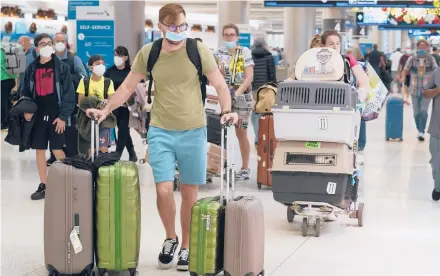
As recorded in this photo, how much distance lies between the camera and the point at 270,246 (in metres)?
6.50

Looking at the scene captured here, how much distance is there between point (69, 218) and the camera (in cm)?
507

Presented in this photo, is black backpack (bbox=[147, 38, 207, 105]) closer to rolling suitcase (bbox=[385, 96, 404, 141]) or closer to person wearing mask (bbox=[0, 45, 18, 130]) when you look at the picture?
rolling suitcase (bbox=[385, 96, 404, 141])

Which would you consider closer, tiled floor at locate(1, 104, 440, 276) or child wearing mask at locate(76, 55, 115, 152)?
tiled floor at locate(1, 104, 440, 276)

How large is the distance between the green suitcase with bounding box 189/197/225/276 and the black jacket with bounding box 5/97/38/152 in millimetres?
3322

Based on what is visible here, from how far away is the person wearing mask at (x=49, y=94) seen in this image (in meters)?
7.95

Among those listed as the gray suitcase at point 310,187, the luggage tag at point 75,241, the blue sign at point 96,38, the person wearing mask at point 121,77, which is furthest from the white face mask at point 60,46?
the luggage tag at point 75,241

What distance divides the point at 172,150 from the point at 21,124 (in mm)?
3196

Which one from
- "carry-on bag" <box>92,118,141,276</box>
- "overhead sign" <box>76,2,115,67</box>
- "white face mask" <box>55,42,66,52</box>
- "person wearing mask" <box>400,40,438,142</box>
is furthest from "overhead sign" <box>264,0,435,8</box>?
"carry-on bag" <box>92,118,141,276</box>

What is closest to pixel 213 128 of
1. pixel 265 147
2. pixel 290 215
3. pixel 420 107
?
pixel 265 147

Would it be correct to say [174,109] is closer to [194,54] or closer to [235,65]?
[194,54]

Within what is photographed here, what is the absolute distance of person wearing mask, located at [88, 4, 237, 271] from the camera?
5383 mm

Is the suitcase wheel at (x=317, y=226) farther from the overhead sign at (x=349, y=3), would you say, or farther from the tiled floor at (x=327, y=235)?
the overhead sign at (x=349, y=3)

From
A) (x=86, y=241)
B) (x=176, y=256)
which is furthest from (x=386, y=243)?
(x=86, y=241)

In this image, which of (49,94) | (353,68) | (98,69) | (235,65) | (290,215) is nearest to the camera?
(353,68)
